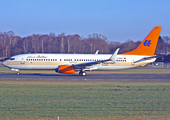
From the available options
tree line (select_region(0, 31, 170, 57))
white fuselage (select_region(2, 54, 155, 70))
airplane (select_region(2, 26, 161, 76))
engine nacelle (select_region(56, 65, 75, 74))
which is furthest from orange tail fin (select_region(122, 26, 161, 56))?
tree line (select_region(0, 31, 170, 57))

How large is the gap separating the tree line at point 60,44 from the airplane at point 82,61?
62.6 m

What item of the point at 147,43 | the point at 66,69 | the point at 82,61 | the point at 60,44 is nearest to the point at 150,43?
the point at 147,43

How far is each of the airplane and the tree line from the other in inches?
2464

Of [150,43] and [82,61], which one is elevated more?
[150,43]

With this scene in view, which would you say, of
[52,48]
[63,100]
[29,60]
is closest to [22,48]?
[52,48]

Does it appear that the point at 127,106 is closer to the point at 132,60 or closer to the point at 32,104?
the point at 32,104

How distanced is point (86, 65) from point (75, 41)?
81068mm

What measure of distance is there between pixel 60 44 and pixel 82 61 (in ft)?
247

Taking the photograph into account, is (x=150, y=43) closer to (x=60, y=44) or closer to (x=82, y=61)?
(x=82, y=61)

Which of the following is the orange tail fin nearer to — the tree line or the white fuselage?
the white fuselage

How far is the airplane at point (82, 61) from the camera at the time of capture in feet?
112

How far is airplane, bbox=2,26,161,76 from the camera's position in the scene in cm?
3425

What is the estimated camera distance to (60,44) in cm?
10912

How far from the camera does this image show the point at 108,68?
116ft
